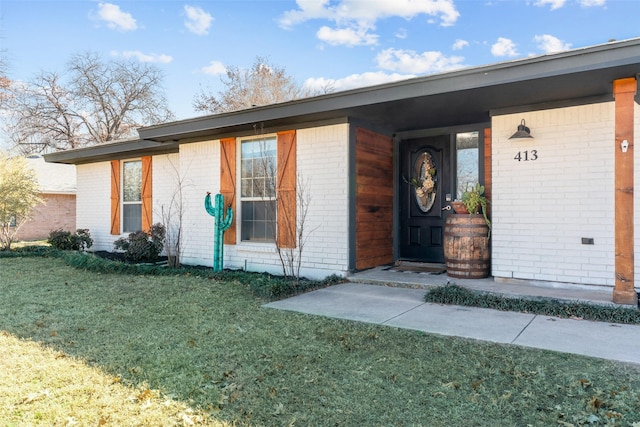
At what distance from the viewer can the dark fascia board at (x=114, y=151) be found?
8867 millimetres

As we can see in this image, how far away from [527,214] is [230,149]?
489cm

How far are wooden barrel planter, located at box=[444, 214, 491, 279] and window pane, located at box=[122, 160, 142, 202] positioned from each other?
7278 millimetres

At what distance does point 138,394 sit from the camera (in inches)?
96.2

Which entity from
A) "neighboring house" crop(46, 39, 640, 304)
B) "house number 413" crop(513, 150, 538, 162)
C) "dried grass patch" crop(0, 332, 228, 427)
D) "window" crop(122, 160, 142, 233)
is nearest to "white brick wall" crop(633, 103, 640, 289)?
"neighboring house" crop(46, 39, 640, 304)

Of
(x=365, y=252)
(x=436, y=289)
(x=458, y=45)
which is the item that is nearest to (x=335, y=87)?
(x=458, y=45)

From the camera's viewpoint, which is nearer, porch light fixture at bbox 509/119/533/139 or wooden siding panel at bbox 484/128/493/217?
porch light fixture at bbox 509/119/533/139

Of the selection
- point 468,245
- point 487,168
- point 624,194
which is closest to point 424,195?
point 487,168

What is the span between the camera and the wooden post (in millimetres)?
4004

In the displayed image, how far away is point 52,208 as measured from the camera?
633 inches

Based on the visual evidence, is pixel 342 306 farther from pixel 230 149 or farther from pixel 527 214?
pixel 230 149

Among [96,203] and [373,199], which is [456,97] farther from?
[96,203]

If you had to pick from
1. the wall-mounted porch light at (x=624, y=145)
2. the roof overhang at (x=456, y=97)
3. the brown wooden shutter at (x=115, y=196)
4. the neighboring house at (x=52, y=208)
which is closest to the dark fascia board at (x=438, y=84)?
the roof overhang at (x=456, y=97)

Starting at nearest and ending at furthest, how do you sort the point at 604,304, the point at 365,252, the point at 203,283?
the point at 604,304, the point at 203,283, the point at 365,252

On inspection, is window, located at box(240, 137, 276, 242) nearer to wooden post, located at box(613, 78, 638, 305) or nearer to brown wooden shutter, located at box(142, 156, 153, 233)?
brown wooden shutter, located at box(142, 156, 153, 233)
